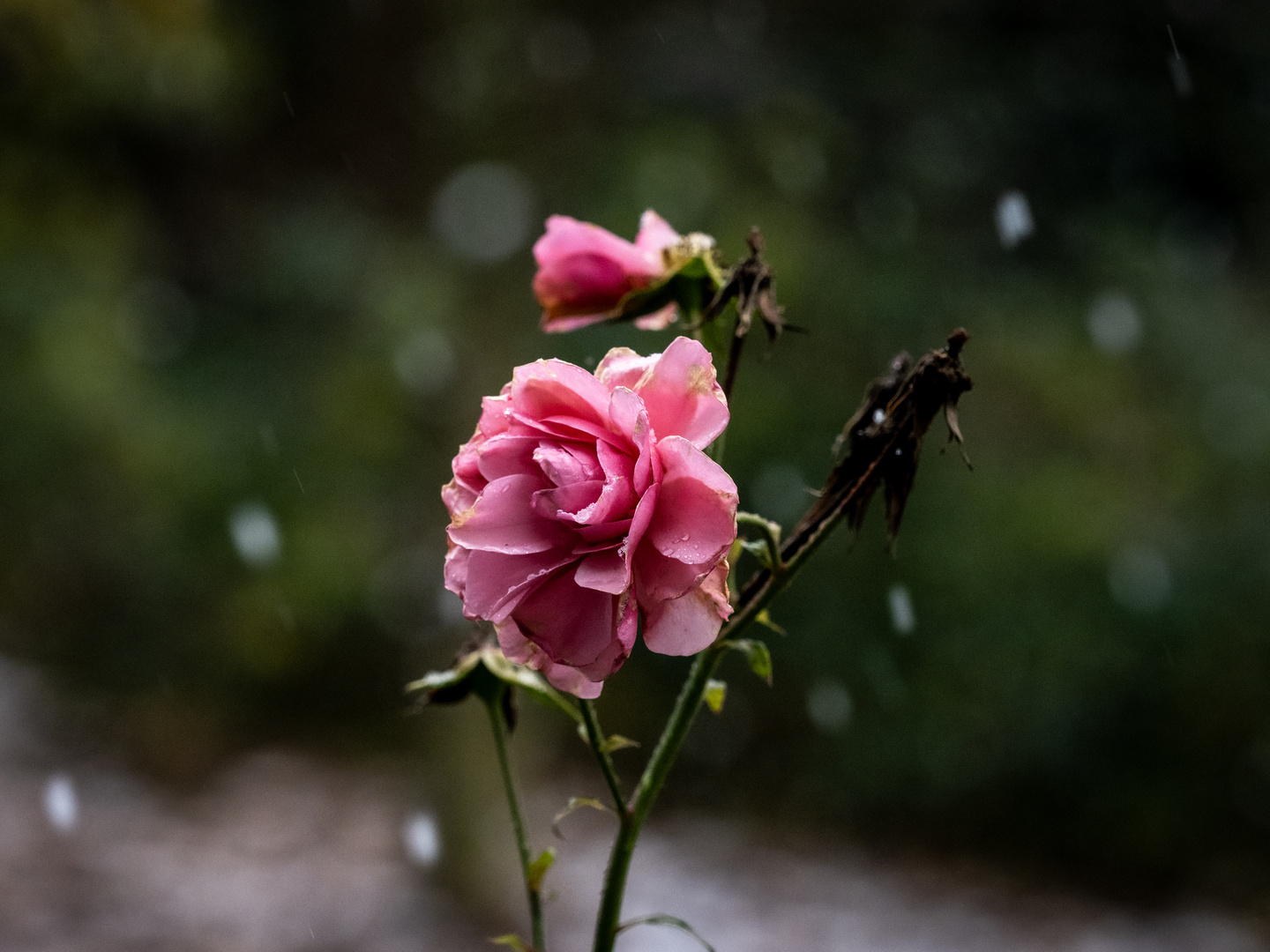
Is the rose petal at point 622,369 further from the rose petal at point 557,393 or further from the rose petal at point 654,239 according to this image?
the rose petal at point 654,239

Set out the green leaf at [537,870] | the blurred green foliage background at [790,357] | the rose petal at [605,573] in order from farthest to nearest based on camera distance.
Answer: the blurred green foliage background at [790,357] < the green leaf at [537,870] < the rose petal at [605,573]

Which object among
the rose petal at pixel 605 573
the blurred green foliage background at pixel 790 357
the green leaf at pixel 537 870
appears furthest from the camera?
the blurred green foliage background at pixel 790 357

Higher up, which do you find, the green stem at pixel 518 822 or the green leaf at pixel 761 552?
the green leaf at pixel 761 552

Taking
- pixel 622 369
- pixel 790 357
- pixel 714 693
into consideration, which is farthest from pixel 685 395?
pixel 790 357

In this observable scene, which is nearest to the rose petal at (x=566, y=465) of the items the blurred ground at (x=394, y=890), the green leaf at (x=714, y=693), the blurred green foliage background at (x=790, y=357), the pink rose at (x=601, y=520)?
the pink rose at (x=601, y=520)

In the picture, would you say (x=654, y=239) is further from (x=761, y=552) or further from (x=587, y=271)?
(x=761, y=552)

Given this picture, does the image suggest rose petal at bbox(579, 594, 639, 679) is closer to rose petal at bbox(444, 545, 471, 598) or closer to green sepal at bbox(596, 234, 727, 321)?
rose petal at bbox(444, 545, 471, 598)

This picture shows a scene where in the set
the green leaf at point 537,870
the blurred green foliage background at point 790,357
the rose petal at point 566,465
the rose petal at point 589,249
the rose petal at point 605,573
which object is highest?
the blurred green foliage background at point 790,357

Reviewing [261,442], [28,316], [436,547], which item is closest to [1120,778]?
[436,547]
